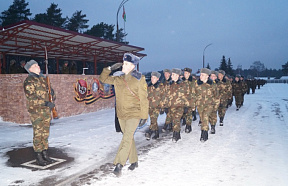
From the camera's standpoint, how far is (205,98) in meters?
6.54

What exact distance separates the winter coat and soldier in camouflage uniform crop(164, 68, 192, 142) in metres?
2.71

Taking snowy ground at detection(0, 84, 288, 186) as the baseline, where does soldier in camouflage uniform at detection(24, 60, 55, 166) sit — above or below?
above

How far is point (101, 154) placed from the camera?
5344 millimetres

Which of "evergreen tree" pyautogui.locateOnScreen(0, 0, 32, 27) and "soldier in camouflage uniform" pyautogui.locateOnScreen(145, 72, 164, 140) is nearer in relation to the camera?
Answer: "soldier in camouflage uniform" pyautogui.locateOnScreen(145, 72, 164, 140)

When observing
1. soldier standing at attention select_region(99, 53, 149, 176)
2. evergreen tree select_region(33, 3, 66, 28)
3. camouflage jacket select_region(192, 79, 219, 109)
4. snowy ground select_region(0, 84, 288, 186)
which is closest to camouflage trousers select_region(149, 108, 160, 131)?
snowy ground select_region(0, 84, 288, 186)

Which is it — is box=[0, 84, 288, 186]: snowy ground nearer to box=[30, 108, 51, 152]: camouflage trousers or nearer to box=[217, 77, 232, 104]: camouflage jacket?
box=[30, 108, 51, 152]: camouflage trousers

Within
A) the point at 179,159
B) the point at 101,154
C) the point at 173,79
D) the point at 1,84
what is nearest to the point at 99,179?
the point at 101,154

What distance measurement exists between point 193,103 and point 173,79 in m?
0.93

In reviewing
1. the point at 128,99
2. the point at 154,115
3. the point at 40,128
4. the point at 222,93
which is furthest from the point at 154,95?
the point at 222,93

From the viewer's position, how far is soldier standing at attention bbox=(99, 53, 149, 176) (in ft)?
12.8

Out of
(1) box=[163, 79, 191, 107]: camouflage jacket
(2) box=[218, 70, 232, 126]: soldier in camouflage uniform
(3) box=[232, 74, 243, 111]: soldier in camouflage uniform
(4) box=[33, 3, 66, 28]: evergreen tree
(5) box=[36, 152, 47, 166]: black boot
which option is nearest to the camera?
(5) box=[36, 152, 47, 166]: black boot

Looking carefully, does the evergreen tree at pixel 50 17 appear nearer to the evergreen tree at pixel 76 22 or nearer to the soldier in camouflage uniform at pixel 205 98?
the evergreen tree at pixel 76 22

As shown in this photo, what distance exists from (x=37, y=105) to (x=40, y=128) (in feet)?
1.53

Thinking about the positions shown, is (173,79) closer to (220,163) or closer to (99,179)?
(220,163)
